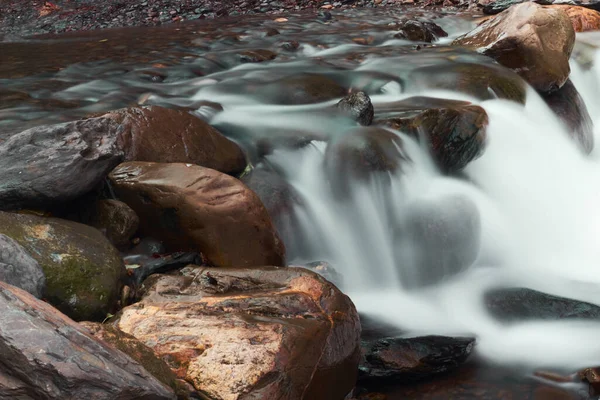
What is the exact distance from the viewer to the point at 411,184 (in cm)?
616

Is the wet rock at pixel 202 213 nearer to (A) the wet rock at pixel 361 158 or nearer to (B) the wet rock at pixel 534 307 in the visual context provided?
(A) the wet rock at pixel 361 158

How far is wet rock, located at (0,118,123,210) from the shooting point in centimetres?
450

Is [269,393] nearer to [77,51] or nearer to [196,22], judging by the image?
[77,51]

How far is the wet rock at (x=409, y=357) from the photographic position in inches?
169

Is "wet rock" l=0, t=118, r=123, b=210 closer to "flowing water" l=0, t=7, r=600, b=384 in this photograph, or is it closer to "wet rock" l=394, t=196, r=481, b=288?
"flowing water" l=0, t=7, r=600, b=384

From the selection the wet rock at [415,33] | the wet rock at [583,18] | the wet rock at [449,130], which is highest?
the wet rock at [583,18]

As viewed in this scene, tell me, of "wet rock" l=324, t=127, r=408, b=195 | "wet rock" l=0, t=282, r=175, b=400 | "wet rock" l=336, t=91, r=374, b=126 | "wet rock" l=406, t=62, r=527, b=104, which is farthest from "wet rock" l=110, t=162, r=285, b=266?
"wet rock" l=406, t=62, r=527, b=104

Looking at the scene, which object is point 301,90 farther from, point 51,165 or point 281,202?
point 51,165

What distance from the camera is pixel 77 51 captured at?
1207cm

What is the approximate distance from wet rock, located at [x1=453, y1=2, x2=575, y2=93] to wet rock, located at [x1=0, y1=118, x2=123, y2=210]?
Answer: 5.96 m

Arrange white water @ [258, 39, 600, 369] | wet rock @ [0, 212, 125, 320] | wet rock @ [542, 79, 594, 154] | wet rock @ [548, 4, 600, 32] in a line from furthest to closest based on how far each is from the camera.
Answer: wet rock @ [548, 4, 600, 32] < wet rock @ [542, 79, 594, 154] < white water @ [258, 39, 600, 369] < wet rock @ [0, 212, 125, 320]

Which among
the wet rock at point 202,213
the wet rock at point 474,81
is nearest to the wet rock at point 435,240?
the wet rock at point 202,213

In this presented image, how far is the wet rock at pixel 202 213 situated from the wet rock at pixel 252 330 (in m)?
0.45

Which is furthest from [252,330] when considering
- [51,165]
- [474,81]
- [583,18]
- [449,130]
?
[583,18]
